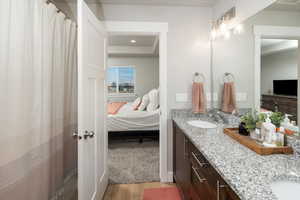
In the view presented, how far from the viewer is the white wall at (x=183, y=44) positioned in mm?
2307

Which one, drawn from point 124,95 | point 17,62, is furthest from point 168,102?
point 124,95

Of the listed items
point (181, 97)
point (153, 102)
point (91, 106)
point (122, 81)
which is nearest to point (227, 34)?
point (181, 97)

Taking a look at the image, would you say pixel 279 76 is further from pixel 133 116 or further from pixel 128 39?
pixel 128 39

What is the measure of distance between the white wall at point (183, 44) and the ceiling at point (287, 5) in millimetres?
1097

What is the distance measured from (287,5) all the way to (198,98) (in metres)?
1.32

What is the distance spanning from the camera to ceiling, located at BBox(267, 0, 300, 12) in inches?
44.3

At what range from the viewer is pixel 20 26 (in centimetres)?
111

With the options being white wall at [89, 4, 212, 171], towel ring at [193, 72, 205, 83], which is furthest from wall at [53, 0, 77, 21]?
towel ring at [193, 72, 205, 83]

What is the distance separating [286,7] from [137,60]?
5.96 meters

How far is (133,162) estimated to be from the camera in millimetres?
2895

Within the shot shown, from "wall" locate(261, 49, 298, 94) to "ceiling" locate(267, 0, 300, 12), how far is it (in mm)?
291

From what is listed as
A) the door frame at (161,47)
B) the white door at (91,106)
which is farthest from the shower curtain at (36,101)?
the door frame at (161,47)

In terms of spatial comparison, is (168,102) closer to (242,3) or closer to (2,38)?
(242,3)

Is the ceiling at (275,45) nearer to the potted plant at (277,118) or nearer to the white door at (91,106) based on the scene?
the potted plant at (277,118)
